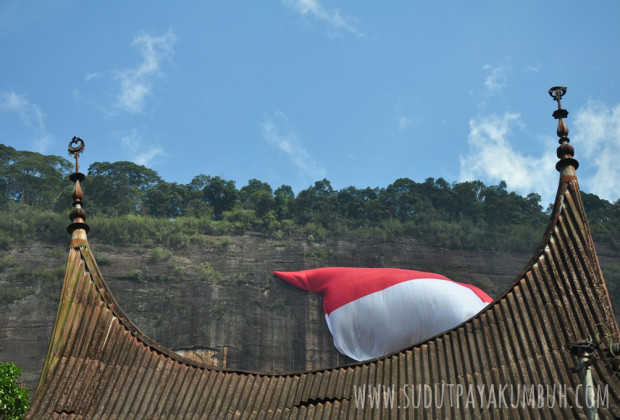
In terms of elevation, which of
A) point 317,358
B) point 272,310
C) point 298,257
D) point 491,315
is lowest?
point 491,315

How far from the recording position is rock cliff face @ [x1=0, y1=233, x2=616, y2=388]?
135ft

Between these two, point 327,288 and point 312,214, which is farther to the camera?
point 312,214

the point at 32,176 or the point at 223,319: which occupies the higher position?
the point at 32,176

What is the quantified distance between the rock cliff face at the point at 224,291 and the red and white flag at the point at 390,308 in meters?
1.09

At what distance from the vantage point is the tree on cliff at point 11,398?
40.8 feet

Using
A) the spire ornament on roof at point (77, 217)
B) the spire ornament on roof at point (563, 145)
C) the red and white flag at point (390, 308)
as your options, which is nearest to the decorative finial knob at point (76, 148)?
the spire ornament on roof at point (77, 217)

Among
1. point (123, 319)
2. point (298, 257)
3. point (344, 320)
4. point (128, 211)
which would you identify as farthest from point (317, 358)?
point (123, 319)

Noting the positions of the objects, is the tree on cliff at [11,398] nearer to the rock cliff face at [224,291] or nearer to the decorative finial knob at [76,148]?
the decorative finial knob at [76,148]

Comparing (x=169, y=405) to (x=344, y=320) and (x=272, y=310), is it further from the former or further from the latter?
(x=272, y=310)

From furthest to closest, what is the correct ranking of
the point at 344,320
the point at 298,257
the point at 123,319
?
the point at 298,257 < the point at 344,320 < the point at 123,319

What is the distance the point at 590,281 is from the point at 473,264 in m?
42.8

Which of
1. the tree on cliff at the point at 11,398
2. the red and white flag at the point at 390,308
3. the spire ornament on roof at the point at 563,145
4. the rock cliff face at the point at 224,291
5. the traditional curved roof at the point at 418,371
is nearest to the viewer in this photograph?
the traditional curved roof at the point at 418,371

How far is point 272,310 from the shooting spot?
44031 mm

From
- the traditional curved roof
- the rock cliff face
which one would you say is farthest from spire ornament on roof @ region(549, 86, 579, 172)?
the rock cliff face
